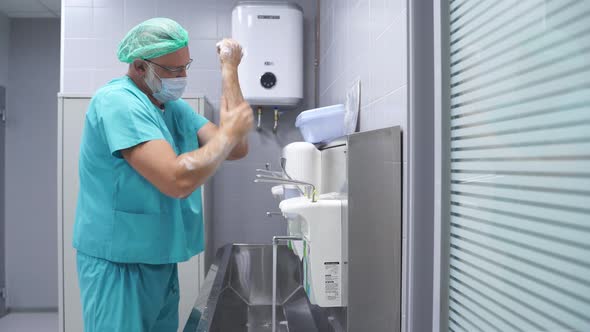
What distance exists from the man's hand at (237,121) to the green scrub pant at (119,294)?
45cm

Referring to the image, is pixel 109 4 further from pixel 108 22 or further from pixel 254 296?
pixel 254 296

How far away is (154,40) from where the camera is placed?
1229 mm

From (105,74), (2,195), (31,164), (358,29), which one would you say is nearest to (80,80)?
(105,74)

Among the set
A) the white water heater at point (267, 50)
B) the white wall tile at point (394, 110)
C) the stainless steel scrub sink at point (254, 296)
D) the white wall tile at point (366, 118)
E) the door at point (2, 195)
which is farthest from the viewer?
the door at point (2, 195)

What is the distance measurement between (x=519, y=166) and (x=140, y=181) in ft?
3.00

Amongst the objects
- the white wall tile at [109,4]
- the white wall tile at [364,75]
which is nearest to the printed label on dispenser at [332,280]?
the white wall tile at [364,75]

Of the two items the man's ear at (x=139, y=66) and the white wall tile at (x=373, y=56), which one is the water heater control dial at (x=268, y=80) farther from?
the man's ear at (x=139, y=66)

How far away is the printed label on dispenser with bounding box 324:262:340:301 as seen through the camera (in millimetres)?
1192

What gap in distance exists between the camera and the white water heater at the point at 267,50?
2483 mm

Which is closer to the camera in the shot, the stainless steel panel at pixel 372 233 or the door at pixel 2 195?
the stainless steel panel at pixel 372 233

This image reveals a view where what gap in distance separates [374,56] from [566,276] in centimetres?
89

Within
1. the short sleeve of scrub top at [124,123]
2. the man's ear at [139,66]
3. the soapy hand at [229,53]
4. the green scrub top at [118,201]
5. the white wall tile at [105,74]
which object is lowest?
the green scrub top at [118,201]

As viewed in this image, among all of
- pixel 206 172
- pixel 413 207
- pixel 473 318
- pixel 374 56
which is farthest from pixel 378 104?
pixel 473 318

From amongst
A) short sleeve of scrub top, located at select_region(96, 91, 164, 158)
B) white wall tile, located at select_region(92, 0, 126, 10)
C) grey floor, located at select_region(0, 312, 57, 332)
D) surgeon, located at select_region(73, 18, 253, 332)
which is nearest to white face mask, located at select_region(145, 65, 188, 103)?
surgeon, located at select_region(73, 18, 253, 332)
